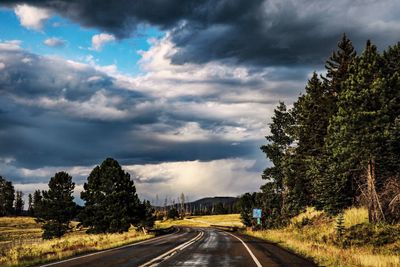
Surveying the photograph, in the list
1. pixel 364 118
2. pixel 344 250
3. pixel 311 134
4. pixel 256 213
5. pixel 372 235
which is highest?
pixel 311 134

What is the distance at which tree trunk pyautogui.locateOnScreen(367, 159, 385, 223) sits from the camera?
28688 millimetres

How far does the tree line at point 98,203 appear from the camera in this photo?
54.0m

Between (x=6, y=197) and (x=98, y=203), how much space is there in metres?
127

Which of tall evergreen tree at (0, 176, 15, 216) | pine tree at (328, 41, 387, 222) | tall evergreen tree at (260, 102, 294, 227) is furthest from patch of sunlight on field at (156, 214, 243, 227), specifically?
pine tree at (328, 41, 387, 222)

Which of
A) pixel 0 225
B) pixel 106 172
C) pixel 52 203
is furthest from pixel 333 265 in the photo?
pixel 0 225

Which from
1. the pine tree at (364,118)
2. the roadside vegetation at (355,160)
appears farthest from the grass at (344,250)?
the pine tree at (364,118)

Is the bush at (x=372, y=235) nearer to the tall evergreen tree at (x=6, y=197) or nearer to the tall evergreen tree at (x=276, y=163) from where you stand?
the tall evergreen tree at (x=276, y=163)

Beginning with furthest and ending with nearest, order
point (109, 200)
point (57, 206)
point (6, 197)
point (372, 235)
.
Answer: point (6, 197) < point (57, 206) < point (109, 200) < point (372, 235)

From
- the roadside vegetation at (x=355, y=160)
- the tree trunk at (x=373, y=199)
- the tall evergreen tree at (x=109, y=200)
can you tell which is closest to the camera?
the roadside vegetation at (x=355, y=160)

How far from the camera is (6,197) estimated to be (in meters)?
165

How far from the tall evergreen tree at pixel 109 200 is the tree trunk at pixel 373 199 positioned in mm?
32352

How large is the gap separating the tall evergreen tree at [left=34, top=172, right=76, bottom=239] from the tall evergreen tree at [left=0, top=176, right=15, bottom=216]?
112m

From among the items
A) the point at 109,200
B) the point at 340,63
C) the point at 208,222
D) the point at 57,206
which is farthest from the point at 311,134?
the point at 208,222

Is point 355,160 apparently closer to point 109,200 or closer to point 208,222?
point 109,200
